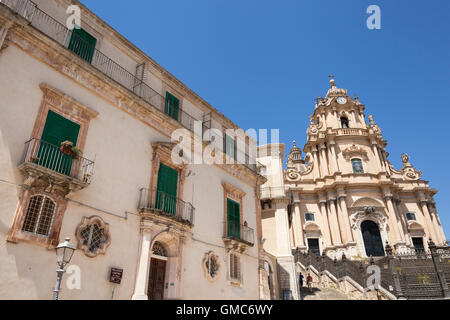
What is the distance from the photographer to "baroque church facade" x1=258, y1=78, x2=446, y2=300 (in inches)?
1275

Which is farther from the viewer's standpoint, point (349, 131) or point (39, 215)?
point (349, 131)

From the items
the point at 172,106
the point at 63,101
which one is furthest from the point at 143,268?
the point at 172,106

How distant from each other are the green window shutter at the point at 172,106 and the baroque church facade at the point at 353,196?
53.3 ft

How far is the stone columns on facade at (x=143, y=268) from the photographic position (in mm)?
9969

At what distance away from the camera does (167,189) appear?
12.4 m

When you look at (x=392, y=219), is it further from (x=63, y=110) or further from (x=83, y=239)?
(x=63, y=110)

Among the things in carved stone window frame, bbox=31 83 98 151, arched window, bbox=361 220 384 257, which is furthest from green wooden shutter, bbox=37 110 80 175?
arched window, bbox=361 220 384 257

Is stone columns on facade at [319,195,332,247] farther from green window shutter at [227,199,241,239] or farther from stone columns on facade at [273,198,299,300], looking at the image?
green window shutter at [227,199,241,239]

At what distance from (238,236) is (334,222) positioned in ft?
71.4

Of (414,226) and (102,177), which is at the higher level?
(414,226)

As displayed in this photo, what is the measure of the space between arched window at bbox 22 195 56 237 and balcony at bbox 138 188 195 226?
299cm

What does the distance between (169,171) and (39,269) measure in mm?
5867

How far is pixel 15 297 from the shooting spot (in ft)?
24.5
